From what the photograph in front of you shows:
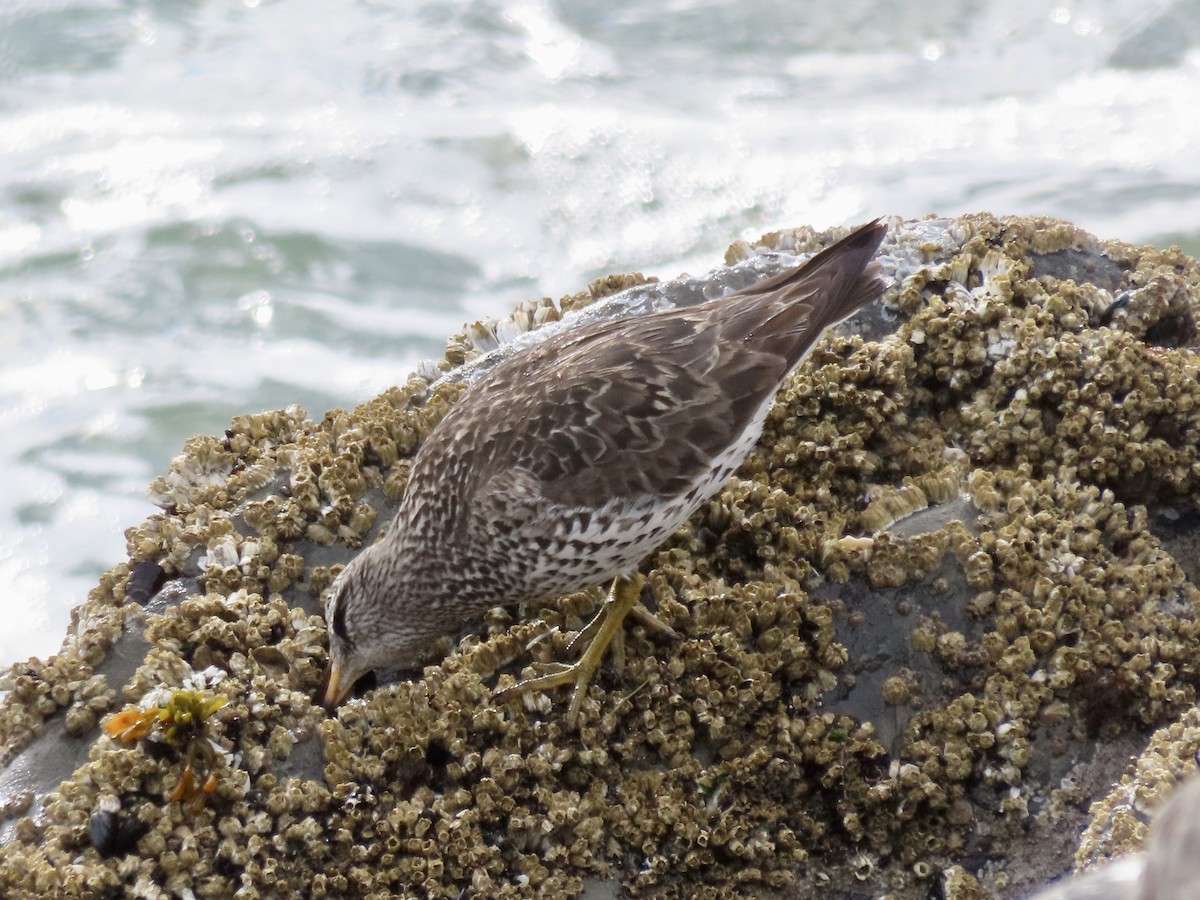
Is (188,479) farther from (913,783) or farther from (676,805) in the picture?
(913,783)

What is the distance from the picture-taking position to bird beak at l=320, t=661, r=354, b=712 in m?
3.83

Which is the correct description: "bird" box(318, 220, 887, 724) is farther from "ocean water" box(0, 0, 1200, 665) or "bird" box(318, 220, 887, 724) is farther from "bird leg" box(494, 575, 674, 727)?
"ocean water" box(0, 0, 1200, 665)

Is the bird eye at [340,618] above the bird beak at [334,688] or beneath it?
above

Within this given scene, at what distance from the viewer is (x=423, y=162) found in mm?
10008

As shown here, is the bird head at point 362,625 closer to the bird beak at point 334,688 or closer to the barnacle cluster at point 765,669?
the bird beak at point 334,688

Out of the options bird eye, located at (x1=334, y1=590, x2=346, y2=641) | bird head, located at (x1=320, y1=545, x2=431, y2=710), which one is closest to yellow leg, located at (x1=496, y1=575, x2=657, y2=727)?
bird head, located at (x1=320, y1=545, x2=431, y2=710)

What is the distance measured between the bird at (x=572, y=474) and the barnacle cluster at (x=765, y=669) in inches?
6.4

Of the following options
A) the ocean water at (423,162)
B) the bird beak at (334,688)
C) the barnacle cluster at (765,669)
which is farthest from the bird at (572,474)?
the ocean water at (423,162)

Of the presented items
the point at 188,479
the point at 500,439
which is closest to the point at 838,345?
the point at 500,439

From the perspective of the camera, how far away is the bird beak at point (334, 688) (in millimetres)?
3830

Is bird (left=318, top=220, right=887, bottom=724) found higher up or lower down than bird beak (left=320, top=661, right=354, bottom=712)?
higher up

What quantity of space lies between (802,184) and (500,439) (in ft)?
22.5

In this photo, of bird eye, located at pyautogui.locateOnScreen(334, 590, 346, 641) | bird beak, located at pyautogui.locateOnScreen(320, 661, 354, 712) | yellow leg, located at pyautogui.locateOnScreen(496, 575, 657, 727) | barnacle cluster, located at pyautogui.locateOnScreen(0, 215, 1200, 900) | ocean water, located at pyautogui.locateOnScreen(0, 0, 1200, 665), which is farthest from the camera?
ocean water, located at pyautogui.locateOnScreen(0, 0, 1200, 665)

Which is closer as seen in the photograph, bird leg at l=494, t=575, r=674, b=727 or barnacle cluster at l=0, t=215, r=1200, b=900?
barnacle cluster at l=0, t=215, r=1200, b=900
